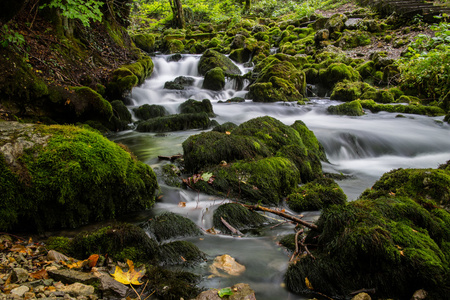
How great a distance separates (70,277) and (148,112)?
902 cm

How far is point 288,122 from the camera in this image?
1075 centimetres

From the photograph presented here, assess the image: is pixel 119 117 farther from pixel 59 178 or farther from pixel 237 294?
pixel 237 294

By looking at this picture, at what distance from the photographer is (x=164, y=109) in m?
10.9

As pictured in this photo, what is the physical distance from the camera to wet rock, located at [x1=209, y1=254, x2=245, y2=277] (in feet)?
8.82

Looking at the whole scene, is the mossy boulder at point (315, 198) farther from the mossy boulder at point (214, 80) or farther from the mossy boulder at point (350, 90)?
the mossy boulder at point (214, 80)

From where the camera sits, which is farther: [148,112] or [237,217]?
[148,112]

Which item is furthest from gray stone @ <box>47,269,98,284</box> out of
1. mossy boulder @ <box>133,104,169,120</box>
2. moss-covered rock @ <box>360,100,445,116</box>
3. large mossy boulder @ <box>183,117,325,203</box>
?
moss-covered rock @ <box>360,100,445,116</box>

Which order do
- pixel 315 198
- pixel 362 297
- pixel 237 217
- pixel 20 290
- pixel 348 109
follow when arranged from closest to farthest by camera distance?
1. pixel 20 290
2. pixel 362 297
3. pixel 237 217
4. pixel 315 198
5. pixel 348 109

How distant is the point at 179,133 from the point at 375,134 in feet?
19.9

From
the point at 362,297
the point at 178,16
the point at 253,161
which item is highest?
the point at 178,16

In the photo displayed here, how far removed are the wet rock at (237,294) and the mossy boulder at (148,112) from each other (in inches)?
349

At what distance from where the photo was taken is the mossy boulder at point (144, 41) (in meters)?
20.4

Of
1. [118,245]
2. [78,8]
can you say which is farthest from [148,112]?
[118,245]

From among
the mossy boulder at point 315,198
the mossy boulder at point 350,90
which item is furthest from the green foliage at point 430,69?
the mossy boulder at point 315,198
